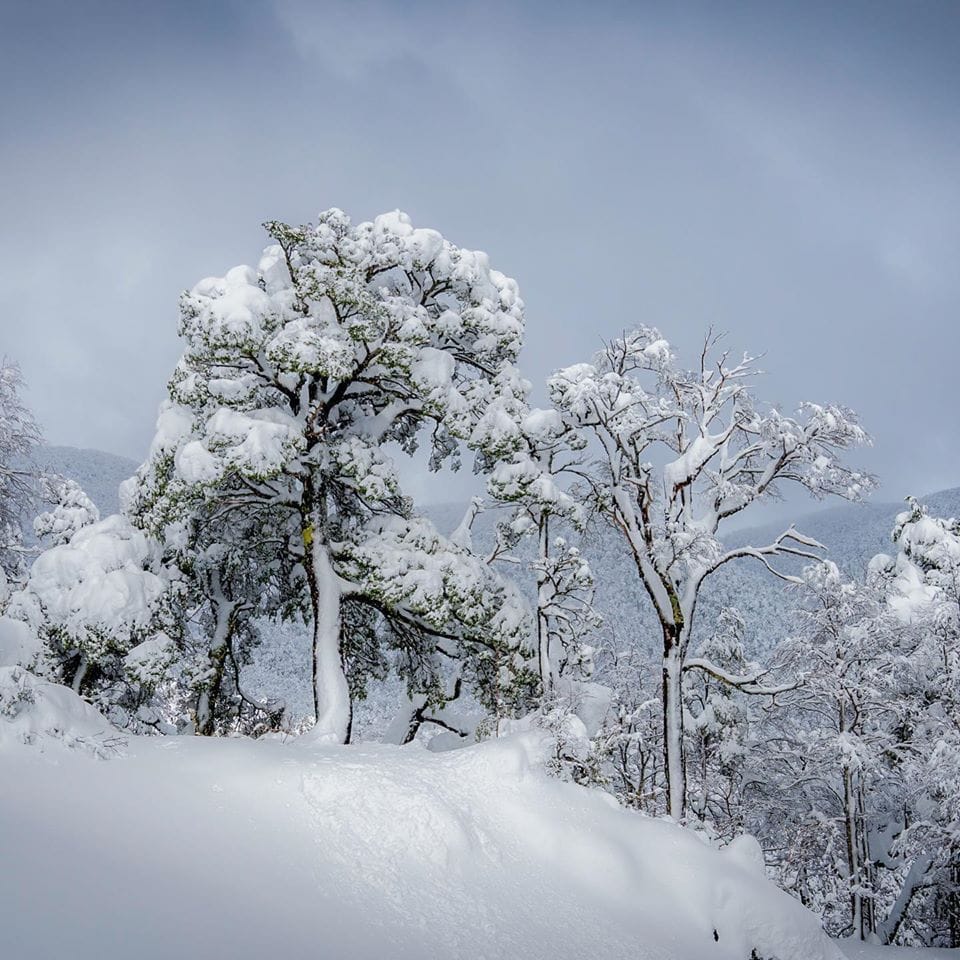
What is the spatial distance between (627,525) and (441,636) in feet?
14.2

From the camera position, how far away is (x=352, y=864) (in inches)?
199

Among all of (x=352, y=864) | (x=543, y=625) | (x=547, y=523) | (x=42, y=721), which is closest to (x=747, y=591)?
(x=547, y=523)

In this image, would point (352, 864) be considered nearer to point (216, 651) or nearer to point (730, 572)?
point (216, 651)

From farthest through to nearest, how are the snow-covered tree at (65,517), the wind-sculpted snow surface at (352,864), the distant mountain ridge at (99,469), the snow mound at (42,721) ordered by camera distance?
1. the distant mountain ridge at (99,469)
2. the snow-covered tree at (65,517)
3. the snow mound at (42,721)
4. the wind-sculpted snow surface at (352,864)

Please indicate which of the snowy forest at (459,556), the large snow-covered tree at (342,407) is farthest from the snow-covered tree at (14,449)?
the large snow-covered tree at (342,407)

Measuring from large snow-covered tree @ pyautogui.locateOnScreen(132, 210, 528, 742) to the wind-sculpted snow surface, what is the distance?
4.17 m

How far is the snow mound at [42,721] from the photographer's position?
17.4ft

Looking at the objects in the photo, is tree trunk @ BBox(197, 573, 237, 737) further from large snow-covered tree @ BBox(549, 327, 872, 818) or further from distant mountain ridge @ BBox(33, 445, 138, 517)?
distant mountain ridge @ BBox(33, 445, 138, 517)

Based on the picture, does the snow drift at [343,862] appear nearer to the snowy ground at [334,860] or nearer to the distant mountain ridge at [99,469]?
the snowy ground at [334,860]

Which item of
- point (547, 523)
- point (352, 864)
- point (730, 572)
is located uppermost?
point (730, 572)

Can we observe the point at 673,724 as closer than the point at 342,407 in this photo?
Yes

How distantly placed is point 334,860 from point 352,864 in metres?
0.13

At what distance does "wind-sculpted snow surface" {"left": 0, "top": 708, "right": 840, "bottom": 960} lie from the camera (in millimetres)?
3447

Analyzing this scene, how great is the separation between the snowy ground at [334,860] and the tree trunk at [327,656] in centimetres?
→ 334
